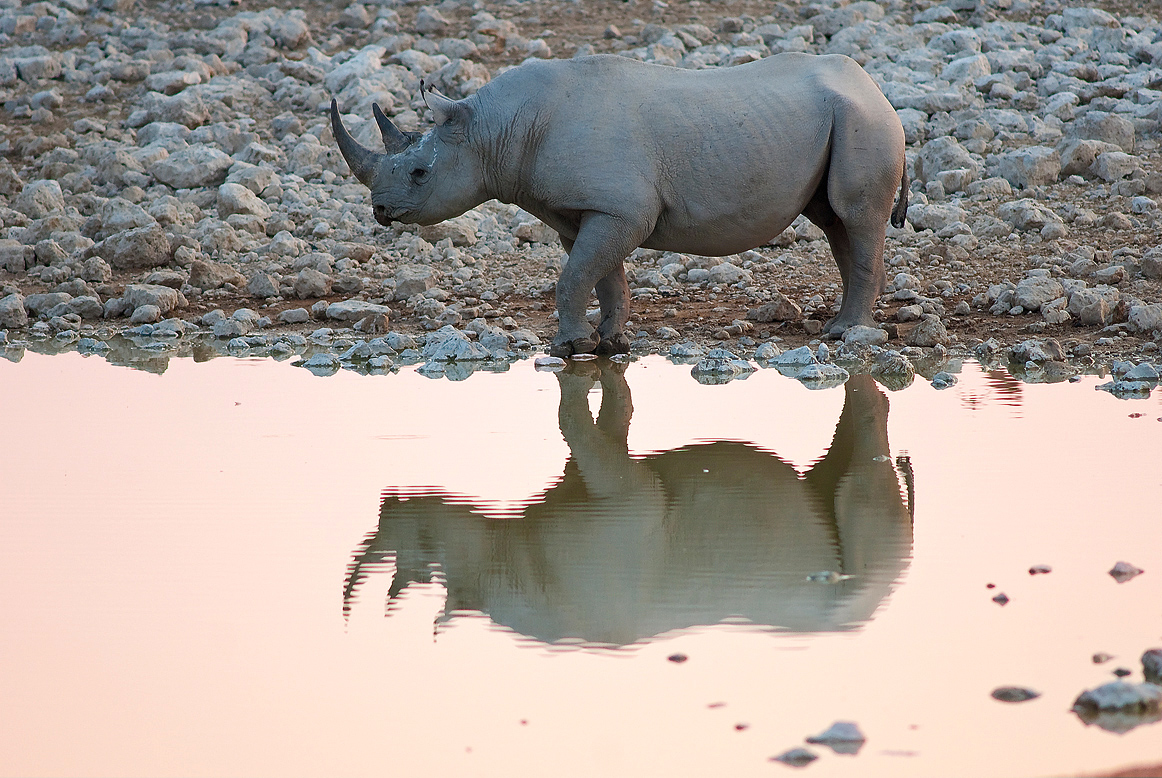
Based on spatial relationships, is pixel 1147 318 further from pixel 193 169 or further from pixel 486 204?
pixel 193 169

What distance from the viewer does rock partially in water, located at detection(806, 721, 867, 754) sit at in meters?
3.09

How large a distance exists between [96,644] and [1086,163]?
10163mm

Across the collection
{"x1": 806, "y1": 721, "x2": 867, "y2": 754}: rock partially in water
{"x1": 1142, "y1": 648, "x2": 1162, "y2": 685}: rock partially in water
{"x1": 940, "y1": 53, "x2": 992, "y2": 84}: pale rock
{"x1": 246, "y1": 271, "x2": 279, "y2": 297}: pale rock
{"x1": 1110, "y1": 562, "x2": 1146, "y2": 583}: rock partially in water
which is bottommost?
{"x1": 806, "y1": 721, "x2": 867, "y2": 754}: rock partially in water

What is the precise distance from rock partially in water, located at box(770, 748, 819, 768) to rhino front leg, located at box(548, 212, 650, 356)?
505 cm

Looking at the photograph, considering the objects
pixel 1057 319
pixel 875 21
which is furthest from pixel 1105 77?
pixel 1057 319

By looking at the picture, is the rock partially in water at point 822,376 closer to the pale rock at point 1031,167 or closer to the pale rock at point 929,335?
the pale rock at point 929,335

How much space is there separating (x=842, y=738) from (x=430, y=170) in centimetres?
552

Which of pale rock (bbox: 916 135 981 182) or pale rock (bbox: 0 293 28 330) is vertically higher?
pale rock (bbox: 916 135 981 182)

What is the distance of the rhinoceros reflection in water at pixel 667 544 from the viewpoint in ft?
13.1

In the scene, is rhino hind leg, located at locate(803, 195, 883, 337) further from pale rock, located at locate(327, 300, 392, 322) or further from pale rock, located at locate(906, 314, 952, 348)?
pale rock, located at locate(327, 300, 392, 322)

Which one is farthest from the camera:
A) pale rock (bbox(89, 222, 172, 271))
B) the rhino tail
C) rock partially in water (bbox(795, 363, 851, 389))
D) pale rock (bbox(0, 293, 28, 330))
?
pale rock (bbox(89, 222, 172, 271))

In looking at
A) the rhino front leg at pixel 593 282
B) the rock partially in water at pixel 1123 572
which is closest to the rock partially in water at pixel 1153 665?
the rock partially in water at pixel 1123 572

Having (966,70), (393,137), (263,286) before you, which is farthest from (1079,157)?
(263,286)

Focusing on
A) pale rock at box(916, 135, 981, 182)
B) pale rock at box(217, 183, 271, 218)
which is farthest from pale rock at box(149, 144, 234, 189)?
pale rock at box(916, 135, 981, 182)
